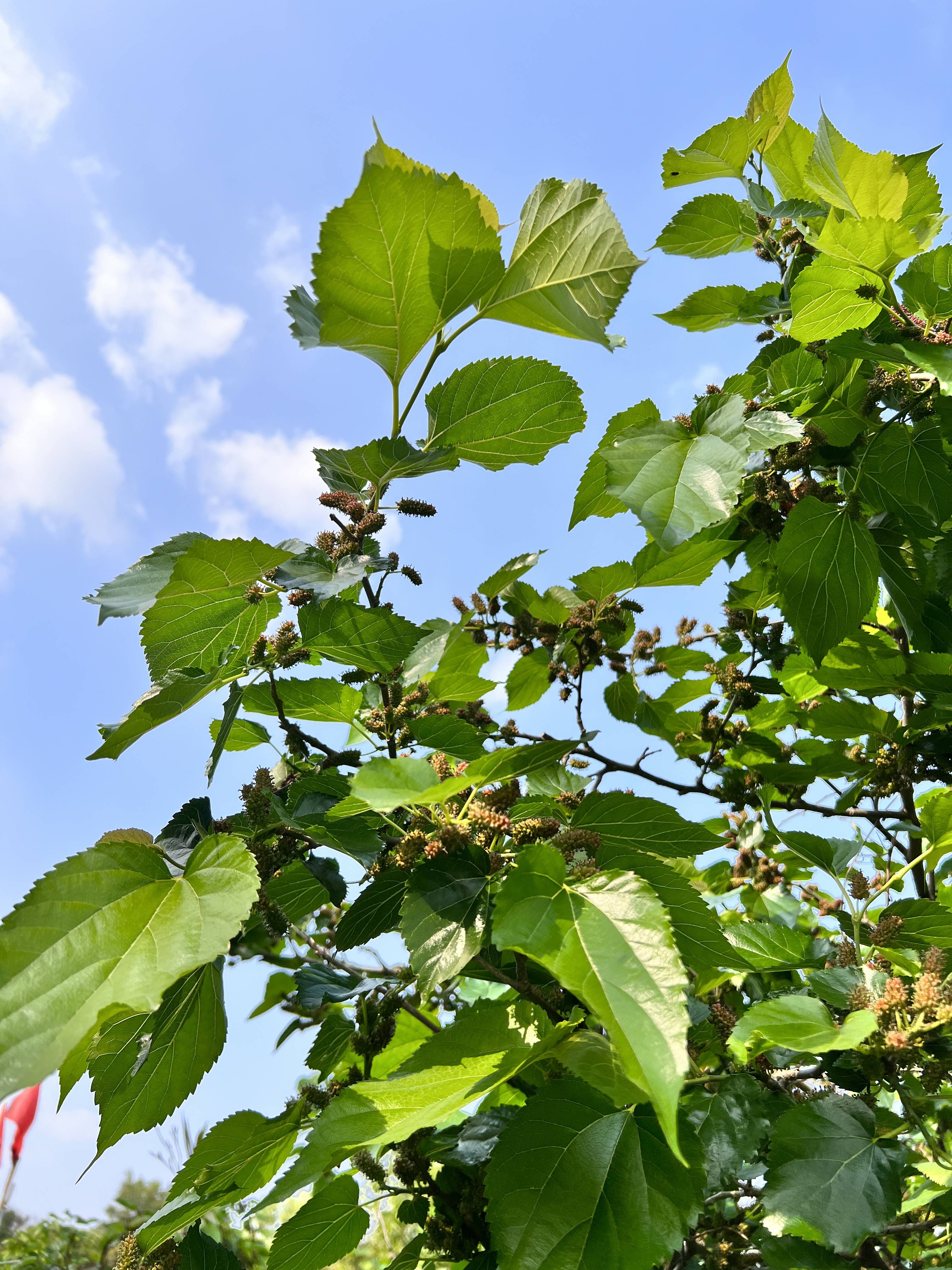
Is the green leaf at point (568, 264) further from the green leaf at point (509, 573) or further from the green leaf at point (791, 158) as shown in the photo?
the green leaf at point (791, 158)

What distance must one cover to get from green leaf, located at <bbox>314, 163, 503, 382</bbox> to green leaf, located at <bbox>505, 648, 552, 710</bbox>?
0.72m

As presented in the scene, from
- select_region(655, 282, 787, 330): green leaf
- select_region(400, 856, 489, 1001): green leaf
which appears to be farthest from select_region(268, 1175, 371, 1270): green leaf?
select_region(655, 282, 787, 330): green leaf

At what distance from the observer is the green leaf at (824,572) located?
5.15 ft

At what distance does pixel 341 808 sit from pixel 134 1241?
74cm

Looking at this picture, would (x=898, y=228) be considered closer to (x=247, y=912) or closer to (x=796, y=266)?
(x=796, y=266)

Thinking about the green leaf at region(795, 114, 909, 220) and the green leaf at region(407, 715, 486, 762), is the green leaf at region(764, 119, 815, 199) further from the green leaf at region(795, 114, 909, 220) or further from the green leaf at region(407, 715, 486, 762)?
the green leaf at region(407, 715, 486, 762)

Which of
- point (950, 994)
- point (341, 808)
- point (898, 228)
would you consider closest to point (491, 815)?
point (341, 808)

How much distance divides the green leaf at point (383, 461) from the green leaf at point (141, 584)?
8.0 inches

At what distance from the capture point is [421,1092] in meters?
0.91

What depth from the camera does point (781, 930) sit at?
1.49 metres

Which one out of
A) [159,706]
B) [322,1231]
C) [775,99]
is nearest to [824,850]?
[322,1231]

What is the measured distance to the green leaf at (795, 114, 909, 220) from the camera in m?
1.47

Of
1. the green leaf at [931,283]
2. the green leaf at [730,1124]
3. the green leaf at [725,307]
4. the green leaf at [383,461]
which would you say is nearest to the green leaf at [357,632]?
the green leaf at [383,461]

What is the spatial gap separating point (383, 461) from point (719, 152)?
1.37 m
